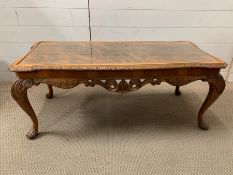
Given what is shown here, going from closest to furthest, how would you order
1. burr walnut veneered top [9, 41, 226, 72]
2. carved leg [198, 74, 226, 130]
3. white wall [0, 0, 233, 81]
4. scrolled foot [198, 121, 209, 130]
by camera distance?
1. burr walnut veneered top [9, 41, 226, 72]
2. carved leg [198, 74, 226, 130]
3. scrolled foot [198, 121, 209, 130]
4. white wall [0, 0, 233, 81]

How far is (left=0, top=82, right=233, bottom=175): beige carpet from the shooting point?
4.14 ft

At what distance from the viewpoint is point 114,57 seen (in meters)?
1.34

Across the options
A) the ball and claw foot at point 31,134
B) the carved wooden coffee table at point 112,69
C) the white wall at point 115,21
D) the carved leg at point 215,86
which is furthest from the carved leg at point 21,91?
the carved leg at point 215,86

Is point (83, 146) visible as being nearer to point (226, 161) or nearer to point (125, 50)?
point (125, 50)

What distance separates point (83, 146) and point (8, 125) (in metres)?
0.55

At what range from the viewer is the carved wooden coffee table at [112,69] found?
4.02 feet

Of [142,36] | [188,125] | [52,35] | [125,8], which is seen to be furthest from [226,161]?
[52,35]

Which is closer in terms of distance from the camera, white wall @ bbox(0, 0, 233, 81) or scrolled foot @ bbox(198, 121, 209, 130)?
scrolled foot @ bbox(198, 121, 209, 130)

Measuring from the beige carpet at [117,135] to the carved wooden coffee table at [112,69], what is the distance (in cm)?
18

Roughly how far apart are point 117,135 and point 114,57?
49 centimetres

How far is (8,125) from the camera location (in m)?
1.56

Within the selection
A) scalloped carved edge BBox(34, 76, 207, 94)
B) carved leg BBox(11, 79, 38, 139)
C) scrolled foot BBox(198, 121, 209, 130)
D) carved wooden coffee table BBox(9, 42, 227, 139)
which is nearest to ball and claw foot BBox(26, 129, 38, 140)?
carved wooden coffee table BBox(9, 42, 227, 139)

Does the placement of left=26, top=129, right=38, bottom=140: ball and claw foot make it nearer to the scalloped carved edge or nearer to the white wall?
the scalloped carved edge

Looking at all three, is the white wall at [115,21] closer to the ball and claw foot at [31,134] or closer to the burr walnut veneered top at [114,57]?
the burr walnut veneered top at [114,57]
